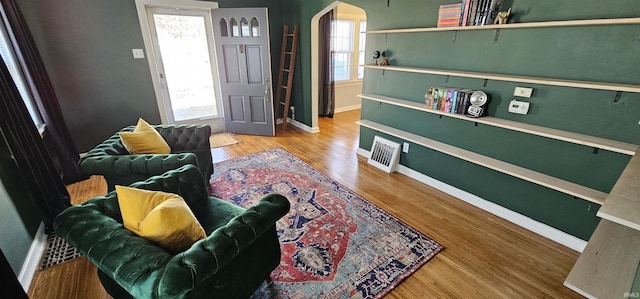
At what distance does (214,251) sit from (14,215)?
76.8 inches

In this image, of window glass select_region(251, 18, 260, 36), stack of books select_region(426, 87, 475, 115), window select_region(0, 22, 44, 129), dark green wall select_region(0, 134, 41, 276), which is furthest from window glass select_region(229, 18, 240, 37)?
stack of books select_region(426, 87, 475, 115)

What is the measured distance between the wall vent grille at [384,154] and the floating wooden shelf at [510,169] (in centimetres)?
20

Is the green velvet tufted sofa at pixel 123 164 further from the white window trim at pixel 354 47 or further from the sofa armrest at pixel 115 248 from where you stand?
the white window trim at pixel 354 47

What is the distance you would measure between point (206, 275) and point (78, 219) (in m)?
0.73

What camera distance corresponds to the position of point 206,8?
165 inches

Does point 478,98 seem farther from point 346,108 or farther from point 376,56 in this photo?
point 346,108

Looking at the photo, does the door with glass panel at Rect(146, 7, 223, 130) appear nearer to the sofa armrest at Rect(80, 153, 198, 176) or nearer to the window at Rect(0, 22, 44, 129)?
the window at Rect(0, 22, 44, 129)

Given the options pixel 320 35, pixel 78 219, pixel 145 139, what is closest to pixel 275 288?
pixel 78 219

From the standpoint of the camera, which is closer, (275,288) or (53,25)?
(275,288)

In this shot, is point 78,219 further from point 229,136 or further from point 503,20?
point 229,136

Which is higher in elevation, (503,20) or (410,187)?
(503,20)

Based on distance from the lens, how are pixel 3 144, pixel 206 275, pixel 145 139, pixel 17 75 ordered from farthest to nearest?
pixel 17 75
pixel 145 139
pixel 3 144
pixel 206 275

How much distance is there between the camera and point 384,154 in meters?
3.49

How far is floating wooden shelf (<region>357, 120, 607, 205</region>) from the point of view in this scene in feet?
6.39
